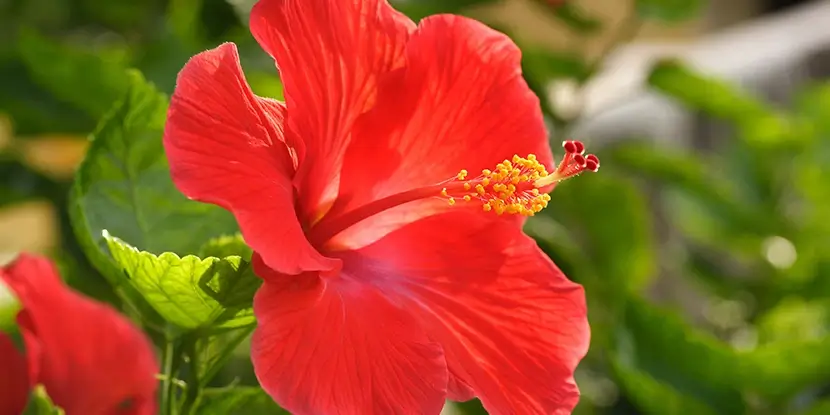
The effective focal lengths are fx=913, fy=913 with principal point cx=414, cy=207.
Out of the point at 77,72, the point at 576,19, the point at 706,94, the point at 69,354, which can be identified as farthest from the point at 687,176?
the point at 69,354

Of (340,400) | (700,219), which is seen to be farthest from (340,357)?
(700,219)

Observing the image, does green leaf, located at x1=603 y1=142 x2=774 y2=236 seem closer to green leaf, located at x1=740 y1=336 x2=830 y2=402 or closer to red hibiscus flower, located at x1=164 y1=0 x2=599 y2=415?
green leaf, located at x1=740 y1=336 x2=830 y2=402

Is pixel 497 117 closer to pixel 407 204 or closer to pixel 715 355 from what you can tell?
pixel 407 204

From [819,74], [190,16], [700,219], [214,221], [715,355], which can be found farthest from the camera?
[819,74]

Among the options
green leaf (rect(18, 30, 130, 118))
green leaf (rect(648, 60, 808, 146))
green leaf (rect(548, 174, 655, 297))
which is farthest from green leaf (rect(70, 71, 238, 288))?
green leaf (rect(648, 60, 808, 146))

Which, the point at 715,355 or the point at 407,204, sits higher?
the point at 407,204

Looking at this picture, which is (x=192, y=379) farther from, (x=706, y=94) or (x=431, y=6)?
(x=706, y=94)
